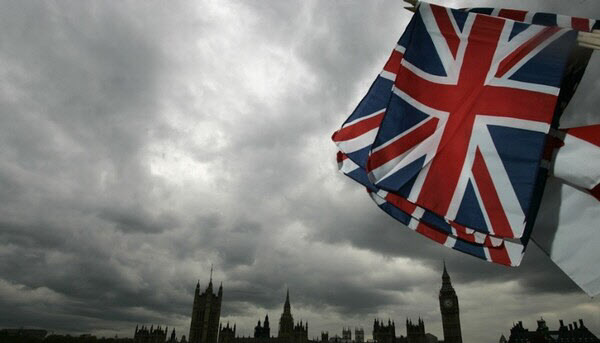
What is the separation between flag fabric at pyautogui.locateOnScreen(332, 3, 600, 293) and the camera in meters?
4.93

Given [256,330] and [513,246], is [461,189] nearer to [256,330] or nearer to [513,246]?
[513,246]

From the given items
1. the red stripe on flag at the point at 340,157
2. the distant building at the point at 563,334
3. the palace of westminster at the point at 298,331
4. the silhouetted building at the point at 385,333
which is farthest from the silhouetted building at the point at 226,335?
the red stripe on flag at the point at 340,157

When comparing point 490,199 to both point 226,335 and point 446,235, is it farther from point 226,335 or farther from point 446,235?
point 226,335

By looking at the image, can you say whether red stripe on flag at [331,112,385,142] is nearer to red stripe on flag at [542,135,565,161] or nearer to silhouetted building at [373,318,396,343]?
red stripe on flag at [542,135,565,161]

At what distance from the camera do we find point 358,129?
6957mm

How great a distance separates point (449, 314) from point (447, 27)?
327 feet

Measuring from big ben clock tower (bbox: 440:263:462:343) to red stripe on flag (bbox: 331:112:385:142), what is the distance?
97.2 m

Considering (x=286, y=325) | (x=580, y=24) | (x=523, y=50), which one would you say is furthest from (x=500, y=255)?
(x=286, y=325)

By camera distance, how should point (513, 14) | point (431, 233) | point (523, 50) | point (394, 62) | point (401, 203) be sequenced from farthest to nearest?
point (394, 62) < point (431, 233) < point (401, 203) < point (513, 14) < point (523, 50)

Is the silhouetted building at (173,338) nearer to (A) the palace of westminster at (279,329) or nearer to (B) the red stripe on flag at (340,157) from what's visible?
(A) the palace of westminster at (279,329)

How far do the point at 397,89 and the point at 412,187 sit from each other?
56.3 inches

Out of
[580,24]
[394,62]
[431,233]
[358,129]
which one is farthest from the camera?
[358,129]

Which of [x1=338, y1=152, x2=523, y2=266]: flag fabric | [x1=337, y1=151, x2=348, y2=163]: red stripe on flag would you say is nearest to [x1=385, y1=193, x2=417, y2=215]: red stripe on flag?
[x1=338, y1=152, x2=523, y2=266]: flag fabric

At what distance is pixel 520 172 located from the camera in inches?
192
